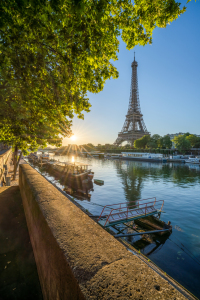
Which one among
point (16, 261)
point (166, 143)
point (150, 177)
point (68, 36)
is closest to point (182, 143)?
point (166, 143)

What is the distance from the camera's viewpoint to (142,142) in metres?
99.8

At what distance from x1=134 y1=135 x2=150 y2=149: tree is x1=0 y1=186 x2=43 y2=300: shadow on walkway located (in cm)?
9950

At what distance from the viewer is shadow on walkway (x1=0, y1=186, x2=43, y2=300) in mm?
2949

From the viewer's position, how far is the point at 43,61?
4.02m

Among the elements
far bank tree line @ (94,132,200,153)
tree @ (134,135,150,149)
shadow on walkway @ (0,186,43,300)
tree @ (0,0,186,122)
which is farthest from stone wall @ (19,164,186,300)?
tree @ (134,135,150,149)

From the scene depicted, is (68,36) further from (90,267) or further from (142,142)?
(142,142)

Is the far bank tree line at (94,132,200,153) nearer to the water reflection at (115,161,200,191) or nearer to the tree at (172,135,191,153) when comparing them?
the tree at (172,135,191,153)

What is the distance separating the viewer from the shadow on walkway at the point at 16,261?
2.95 metres

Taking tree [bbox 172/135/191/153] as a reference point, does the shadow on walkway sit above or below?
below

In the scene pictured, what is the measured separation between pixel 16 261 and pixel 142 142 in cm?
10135

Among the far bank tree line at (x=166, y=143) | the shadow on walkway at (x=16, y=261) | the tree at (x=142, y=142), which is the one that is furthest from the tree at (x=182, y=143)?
the shadow on walkway at (x=16, y=261)

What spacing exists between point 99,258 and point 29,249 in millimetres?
3298

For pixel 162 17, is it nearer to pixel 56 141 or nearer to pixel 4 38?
pixel 4 38

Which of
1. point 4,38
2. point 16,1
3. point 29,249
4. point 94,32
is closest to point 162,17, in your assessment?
point 94,32
